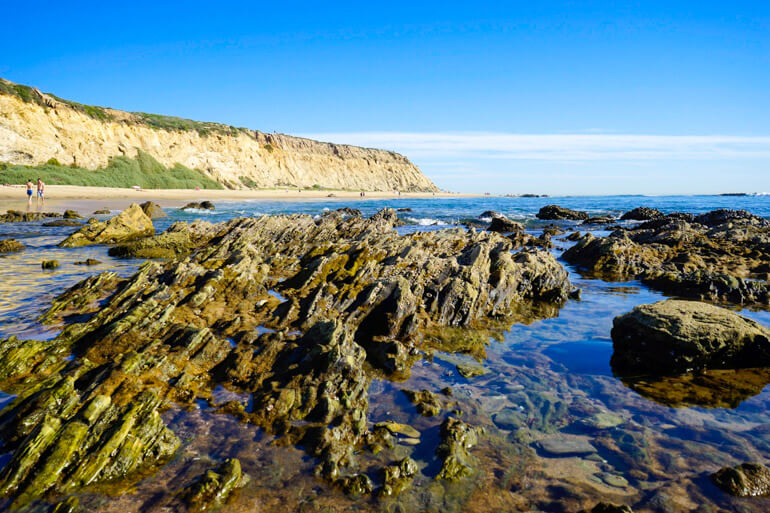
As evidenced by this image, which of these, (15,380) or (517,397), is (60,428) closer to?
(15,380)

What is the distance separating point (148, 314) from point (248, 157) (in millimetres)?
91530

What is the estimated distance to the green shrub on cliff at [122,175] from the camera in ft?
156

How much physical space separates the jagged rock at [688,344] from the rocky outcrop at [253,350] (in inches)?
103

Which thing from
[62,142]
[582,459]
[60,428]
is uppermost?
[62,142]

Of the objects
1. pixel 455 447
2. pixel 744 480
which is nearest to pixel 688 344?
pixel 744 480

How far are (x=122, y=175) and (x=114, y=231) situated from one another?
50760 millimetres

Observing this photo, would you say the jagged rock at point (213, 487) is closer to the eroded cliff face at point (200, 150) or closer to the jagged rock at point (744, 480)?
the jagged rock at point (744, 480)

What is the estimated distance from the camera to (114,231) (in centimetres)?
1930

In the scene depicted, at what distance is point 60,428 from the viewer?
436 cm

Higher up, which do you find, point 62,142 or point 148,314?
point 62,142

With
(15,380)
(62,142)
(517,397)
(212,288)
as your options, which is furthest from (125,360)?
(62,142)

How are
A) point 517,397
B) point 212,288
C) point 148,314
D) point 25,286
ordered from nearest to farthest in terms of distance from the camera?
point 517,397 < point 148,314 < point 212,288 < point 25,286

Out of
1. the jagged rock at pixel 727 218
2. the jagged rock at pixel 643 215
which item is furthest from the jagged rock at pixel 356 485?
the jagged rock at pixel 643 215

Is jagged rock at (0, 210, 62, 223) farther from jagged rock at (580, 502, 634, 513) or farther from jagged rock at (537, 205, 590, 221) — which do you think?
jagged rock at (537, 205, 590, 221)
